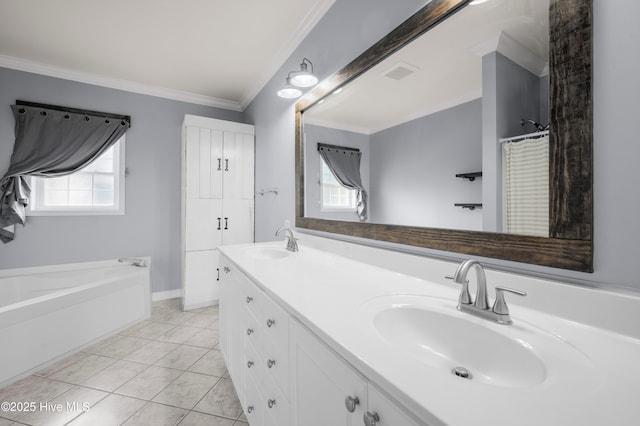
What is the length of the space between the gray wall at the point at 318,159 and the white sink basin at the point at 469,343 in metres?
0.75

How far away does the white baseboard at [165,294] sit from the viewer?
3.45 metres

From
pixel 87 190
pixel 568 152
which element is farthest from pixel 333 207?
pixel 87 190

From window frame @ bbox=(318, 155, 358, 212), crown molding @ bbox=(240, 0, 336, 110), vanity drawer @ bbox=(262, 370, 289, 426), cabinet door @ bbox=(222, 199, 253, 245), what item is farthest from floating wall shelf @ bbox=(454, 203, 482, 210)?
cabinet door @ bbox=(222, 199, 253, 245)

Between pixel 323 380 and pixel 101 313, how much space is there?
2680mm

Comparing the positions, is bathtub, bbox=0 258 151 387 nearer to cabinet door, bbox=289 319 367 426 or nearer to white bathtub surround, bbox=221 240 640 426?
white bathtub surround, bbox=221 240 640 426

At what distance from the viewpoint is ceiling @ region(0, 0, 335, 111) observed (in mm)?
2055

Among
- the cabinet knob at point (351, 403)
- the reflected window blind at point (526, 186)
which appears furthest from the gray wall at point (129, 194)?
the reflected window blind at point (526, 186)

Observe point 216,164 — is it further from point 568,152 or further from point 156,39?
point 568,152

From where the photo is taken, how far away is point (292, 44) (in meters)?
2.37

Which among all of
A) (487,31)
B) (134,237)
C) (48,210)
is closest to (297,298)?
(487,31)

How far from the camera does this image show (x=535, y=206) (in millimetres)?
828

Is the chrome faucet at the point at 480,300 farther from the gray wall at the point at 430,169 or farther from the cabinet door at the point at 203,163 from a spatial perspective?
the cabinet door at the point at 203,163

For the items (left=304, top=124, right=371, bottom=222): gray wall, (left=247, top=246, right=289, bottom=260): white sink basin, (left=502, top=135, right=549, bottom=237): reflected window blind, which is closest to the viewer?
(left=502, top=135, right=549, bottom=237): reflected window blind

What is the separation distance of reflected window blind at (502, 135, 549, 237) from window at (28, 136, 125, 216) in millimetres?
3885
